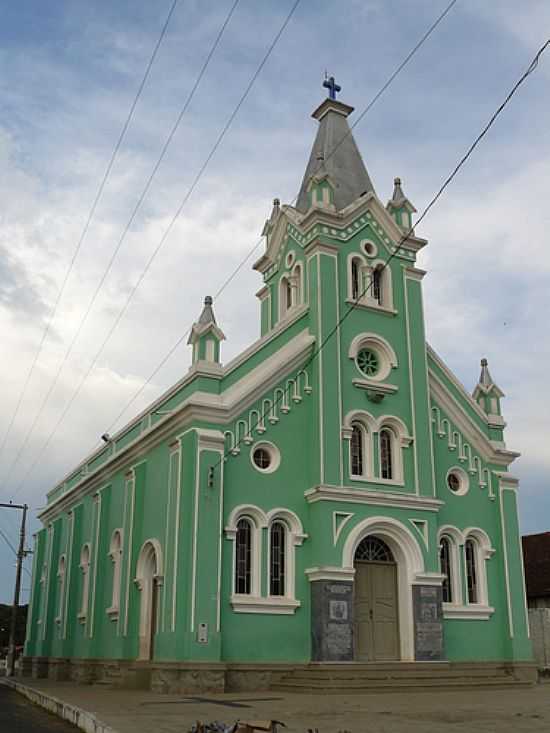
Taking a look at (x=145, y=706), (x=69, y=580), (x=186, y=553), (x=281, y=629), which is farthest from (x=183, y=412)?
(x=69, y=580)

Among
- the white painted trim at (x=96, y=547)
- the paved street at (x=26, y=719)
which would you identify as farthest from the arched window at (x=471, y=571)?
the paved street at (x=26, y=719)

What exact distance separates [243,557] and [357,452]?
16.8 ft

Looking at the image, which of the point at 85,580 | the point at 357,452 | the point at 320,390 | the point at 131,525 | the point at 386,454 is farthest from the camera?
the point at 85,580

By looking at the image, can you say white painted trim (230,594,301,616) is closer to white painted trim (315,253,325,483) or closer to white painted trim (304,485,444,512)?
white painted trim (304,485,444,512)

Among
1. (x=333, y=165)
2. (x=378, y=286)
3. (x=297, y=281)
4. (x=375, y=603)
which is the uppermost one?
(x=333, y=165)

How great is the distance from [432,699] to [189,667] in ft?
20.7

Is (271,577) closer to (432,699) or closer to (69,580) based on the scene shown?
(432,699)

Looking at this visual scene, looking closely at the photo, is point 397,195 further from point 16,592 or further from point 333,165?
point 16,592

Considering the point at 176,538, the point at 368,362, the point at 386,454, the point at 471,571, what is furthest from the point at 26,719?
the point at 471,571

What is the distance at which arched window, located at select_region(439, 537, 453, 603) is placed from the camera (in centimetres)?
2677

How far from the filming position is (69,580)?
3444 cm

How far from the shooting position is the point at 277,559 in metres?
24.2

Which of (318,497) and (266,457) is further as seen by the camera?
(266,457)

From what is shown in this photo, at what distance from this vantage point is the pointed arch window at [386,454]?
2650 cm
